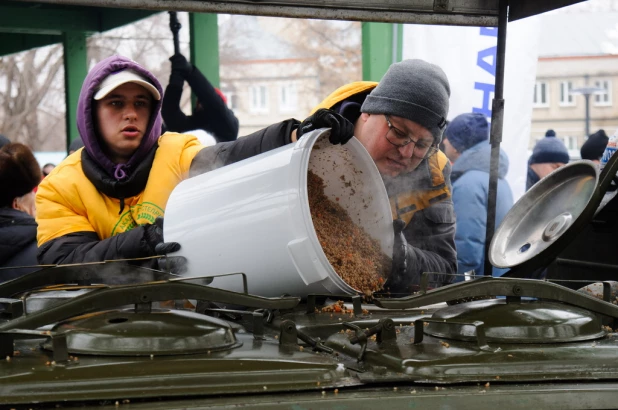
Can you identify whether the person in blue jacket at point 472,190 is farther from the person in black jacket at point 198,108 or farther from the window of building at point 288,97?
the window of building at point 288,97

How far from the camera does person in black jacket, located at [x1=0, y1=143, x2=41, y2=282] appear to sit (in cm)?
409

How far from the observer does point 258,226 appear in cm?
244

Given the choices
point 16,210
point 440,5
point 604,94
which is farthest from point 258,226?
point 604,94

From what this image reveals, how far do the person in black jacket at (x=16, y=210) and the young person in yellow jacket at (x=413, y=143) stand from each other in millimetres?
1716

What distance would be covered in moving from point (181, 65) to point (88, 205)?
8.52 feet

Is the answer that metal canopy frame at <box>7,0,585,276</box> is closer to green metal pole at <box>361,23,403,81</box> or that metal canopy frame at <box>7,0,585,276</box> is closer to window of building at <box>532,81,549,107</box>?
green metal pole at <box>361,23,403,81</box>

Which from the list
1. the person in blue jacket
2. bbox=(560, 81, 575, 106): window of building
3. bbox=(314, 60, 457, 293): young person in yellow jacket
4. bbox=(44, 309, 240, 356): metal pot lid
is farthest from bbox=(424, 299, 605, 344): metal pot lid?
bbox=(560, 81, 575, 106): window of building

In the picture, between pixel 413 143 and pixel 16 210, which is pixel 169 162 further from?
pixel 16 210


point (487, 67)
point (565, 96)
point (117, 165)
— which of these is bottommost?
point (117, 165)

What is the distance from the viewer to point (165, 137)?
3424 millimetres

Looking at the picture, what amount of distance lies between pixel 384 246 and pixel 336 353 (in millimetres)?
942

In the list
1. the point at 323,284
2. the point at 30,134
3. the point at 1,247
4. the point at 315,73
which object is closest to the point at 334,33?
the point at 315,73

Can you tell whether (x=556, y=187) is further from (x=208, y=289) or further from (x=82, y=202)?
(x=82, y=202)

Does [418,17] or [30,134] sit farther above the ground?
[30,134]
